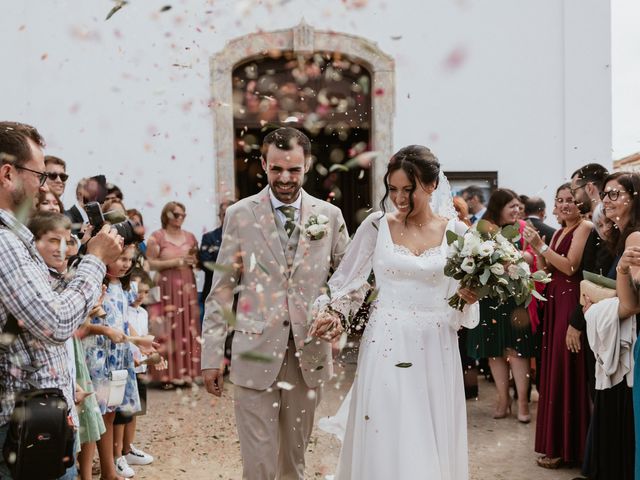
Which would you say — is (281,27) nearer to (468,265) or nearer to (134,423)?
(134,423)

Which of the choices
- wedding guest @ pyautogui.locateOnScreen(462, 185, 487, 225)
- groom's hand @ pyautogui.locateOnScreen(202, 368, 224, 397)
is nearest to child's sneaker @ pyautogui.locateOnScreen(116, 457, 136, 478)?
groom's hand @ pyautogui.locateOnScreen(202, 368, 224, 397)

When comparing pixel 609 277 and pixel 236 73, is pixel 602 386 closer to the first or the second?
pixel 609 277

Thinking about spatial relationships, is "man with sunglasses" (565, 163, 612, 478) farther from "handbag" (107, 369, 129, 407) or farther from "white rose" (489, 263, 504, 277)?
"handbag" (107, 369, 129, 407)

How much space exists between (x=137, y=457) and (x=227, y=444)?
700 millimetres

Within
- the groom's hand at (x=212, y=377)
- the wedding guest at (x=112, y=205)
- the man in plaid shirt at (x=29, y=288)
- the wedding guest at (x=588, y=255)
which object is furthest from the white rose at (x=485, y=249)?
the wedding guest at (x=112, y=205)

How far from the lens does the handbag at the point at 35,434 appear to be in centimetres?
225

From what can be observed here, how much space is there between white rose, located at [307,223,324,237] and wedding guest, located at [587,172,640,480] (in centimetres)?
163

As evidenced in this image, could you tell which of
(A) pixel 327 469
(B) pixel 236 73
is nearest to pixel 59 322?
(A) pixel 327 469

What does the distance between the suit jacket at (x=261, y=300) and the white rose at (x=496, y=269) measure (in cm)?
89

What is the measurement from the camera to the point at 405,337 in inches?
135

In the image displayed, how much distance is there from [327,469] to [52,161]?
3015mm

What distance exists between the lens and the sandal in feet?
15.8

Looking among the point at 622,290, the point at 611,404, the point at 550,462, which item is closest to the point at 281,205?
the point at 622,290

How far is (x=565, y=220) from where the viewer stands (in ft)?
16.6
